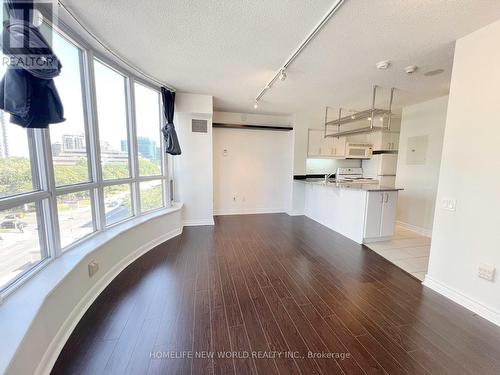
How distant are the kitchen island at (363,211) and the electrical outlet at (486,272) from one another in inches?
63.1

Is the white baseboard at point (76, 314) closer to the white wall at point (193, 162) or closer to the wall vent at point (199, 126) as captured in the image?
the white wall at point (193, 162)

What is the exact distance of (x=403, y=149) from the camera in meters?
4.47

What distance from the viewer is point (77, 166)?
2.12 meters

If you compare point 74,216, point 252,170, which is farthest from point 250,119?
point 74,216

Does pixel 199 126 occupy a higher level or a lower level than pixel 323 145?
higher

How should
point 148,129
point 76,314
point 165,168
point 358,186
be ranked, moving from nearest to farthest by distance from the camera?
point 76,314, point 148,129, point 165,168, point 358,186

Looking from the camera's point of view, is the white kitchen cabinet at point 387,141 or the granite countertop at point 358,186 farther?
the white kitchen cabinet at point 387,141

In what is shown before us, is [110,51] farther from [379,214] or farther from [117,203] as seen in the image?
[379,214]

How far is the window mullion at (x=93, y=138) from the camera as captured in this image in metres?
2.22

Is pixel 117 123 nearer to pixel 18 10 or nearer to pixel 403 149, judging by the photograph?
pixel 18 10

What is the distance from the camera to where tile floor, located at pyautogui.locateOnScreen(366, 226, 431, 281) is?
2766 millimetres

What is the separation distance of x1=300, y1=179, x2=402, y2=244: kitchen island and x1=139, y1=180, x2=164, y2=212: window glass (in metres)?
3.47

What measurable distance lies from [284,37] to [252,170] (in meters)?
3.64

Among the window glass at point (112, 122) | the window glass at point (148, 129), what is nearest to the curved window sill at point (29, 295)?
the window glass at point (112, 122)
